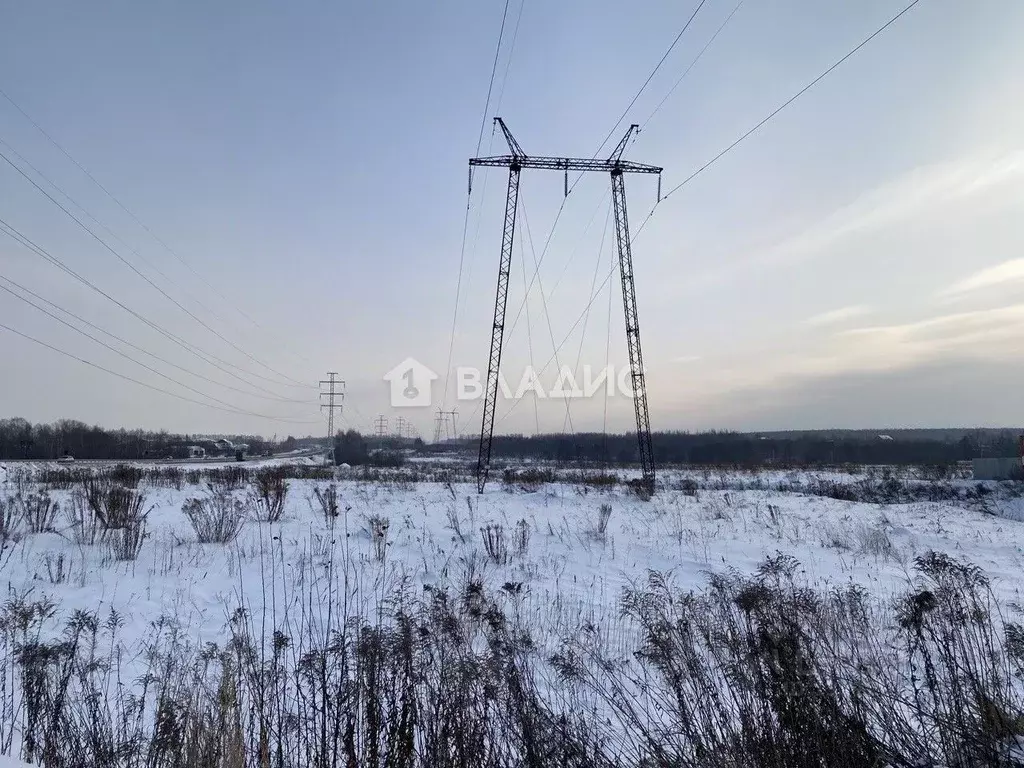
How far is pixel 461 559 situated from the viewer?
9953 mm

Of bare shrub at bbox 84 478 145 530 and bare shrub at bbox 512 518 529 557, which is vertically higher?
bare shrub at bbox 84 478 145 530

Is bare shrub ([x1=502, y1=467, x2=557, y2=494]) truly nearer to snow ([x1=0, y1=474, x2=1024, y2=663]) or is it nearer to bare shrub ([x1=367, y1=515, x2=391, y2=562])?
snow ([x1=0, y1=474, x2=1024, y2=663])

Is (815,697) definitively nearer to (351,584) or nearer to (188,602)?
(351,584)

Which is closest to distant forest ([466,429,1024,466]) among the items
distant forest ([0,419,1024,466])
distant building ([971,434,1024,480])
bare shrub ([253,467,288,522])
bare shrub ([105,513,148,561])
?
distant forest ([0,419,1024,466])

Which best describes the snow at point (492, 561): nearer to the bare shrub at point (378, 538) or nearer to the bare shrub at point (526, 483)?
the bare shrub at point (378, 538)

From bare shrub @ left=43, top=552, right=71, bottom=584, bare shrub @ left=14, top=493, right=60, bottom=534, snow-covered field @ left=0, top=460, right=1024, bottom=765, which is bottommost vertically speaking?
snow-covered field @ left=0, top=460, right=1024, bottom=765

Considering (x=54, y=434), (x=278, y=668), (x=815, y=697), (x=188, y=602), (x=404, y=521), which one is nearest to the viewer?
(x=815, y=697)

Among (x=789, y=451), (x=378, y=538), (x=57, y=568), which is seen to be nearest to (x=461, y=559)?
(x=378, y=538)

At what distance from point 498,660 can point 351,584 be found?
4869mm

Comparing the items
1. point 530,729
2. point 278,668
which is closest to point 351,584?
point 278,668

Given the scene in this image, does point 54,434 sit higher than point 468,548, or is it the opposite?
point 54,434

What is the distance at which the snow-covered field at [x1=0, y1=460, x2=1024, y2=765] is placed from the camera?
23.0 ft

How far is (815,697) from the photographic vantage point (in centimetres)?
329

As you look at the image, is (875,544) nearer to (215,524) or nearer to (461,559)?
(461,559)
